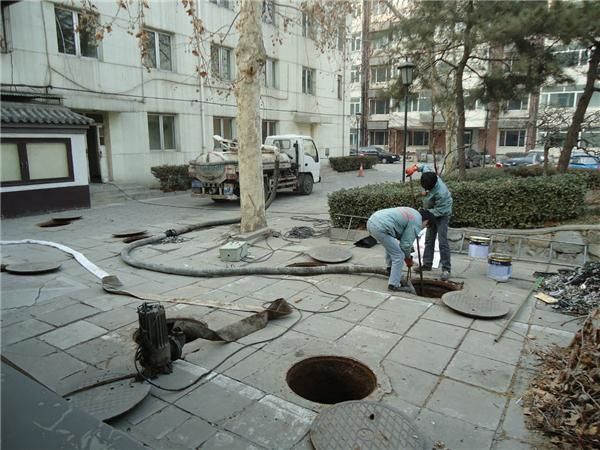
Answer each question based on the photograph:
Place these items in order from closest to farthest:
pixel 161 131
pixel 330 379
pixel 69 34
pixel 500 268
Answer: pixel 330 379 → pixel 500 268 → pixel 69 34 → pixel 161 131

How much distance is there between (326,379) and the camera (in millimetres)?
3725

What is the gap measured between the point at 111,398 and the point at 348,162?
23.5 m

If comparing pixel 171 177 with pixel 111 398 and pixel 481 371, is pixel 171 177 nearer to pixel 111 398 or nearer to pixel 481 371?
pixel 111 398

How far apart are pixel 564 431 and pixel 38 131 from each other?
41.7ft

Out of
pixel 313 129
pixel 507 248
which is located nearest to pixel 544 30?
pixel 507 248

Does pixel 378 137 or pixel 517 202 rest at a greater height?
pixel 378 137

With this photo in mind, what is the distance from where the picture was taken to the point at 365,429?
2.73 metres

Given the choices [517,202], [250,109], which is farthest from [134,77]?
[517,202]

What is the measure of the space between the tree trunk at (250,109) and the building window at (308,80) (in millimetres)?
17242

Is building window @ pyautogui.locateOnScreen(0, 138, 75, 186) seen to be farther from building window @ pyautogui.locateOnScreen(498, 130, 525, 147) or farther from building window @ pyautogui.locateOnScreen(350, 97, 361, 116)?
building window @ pyautogui.locateOnScreen(350, 97, 361, 116)

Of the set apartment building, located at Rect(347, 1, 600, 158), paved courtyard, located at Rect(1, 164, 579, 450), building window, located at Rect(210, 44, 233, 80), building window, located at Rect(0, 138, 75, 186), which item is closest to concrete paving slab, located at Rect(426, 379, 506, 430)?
paved courtyard, located at Rect(1, 164, 579, 450)

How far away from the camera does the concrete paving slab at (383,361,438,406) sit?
315cm

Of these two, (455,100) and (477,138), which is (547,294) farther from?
(477,138)

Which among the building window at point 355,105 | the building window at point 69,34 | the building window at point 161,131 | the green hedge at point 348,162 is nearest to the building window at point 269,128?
the green hedge at point 348,162
